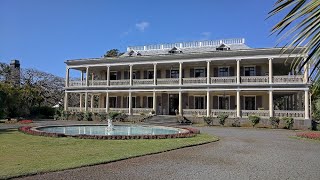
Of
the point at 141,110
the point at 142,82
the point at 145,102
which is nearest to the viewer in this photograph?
the point at 141,110

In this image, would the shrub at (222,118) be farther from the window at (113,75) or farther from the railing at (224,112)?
the window at (113,75)

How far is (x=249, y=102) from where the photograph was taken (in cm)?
3481

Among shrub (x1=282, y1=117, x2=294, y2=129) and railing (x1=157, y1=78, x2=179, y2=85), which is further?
railing (x1=157, y1=78, x2=179, y2=85)

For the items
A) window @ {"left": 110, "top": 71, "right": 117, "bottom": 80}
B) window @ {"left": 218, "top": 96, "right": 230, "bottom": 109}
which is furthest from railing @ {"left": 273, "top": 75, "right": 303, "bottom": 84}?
window @ {"left": 110, "top": 71, "right": 117, "bottom": 80}

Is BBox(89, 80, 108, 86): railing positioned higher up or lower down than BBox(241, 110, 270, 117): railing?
higher up

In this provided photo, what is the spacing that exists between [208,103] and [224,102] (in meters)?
3.27

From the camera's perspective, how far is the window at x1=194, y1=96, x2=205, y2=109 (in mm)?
37000

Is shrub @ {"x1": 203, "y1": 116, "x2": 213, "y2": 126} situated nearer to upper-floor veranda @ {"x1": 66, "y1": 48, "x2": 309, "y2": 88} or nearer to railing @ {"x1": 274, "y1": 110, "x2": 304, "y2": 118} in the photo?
upper-floor veranda @ {"x1": 66, "y1": 48, "x2": 309, "y2": 88}

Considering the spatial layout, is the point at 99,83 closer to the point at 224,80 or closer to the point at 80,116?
the point at 80,116

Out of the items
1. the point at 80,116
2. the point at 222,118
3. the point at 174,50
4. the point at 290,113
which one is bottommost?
the point at 80,116

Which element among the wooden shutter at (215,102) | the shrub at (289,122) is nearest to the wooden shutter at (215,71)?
the wooden shutter at (215,102)

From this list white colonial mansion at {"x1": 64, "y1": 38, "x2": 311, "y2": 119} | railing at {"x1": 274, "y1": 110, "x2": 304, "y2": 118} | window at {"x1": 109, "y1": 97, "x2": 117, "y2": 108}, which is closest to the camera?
railing at {"x1": 274, "y1": 110, "x2": 304, "y2": 118}

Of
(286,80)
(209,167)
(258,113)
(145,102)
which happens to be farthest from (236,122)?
(209,167)

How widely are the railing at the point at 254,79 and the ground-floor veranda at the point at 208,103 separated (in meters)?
1.10
